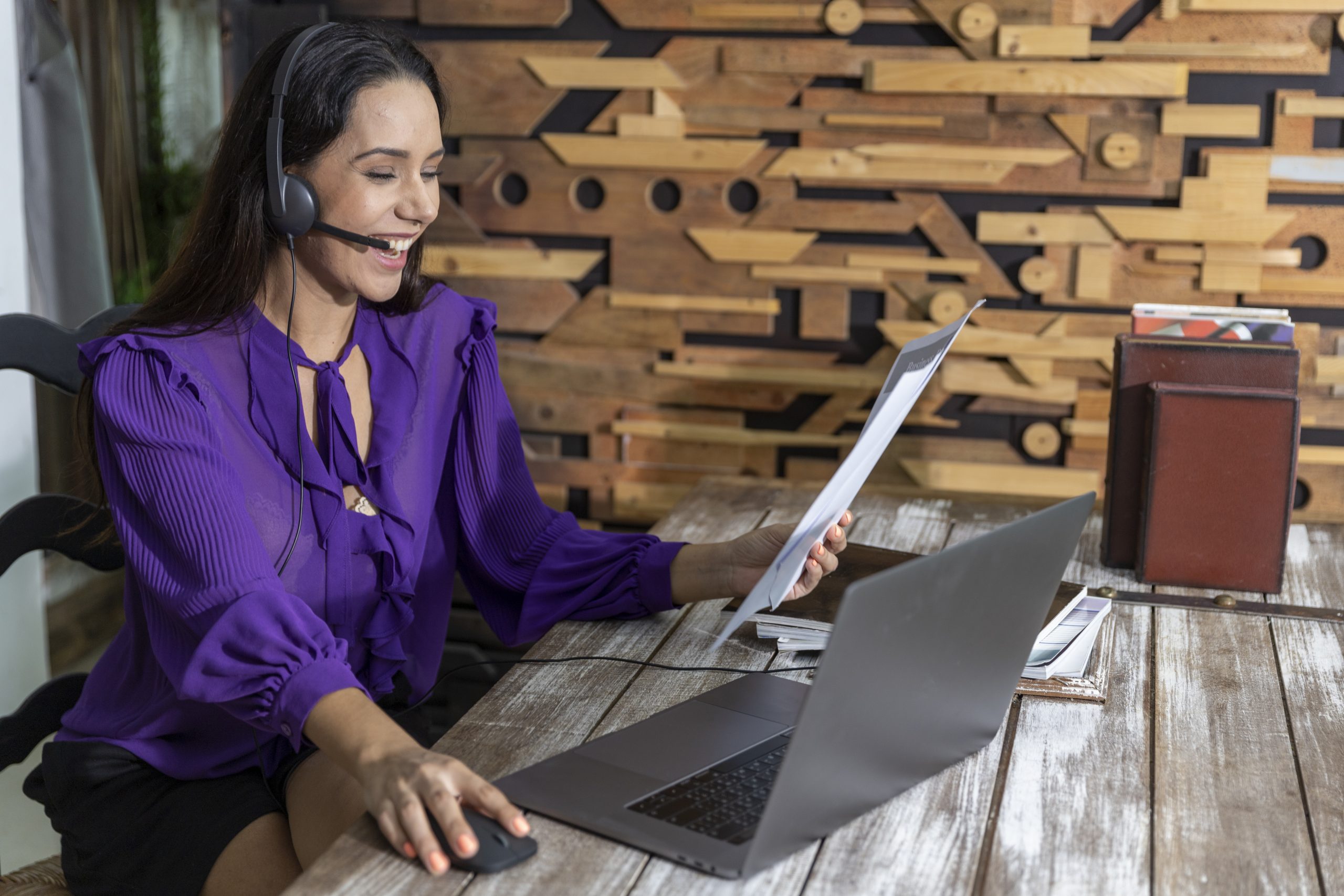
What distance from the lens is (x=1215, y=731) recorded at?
3.76 ft

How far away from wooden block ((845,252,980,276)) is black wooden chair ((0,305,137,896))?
1257mm

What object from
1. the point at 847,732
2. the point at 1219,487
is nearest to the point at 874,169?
the point at 1219,487

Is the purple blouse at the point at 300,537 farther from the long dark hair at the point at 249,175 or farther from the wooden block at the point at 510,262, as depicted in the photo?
the wooden block at the point at 510,262

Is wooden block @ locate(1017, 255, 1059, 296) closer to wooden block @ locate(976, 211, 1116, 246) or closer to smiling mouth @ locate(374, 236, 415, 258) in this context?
wooden block @ locate(976, 211, 1116, 246)

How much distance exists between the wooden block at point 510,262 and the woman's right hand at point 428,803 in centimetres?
150

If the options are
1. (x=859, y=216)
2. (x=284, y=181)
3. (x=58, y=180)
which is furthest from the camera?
(x=58, y=180)

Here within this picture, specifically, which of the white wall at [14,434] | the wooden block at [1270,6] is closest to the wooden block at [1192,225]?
the wooden block at [1270,6]

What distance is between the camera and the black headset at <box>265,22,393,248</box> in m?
1.29

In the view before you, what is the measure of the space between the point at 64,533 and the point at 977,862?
115 centimetres

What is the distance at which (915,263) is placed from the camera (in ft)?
7.21

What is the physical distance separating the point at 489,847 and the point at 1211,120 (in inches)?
69.5

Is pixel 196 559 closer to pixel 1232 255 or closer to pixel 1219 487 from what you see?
pixel 1219 487

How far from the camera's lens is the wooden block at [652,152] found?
2.23 metres

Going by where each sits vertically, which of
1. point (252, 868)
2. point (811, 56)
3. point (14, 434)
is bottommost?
point (252, 868)
